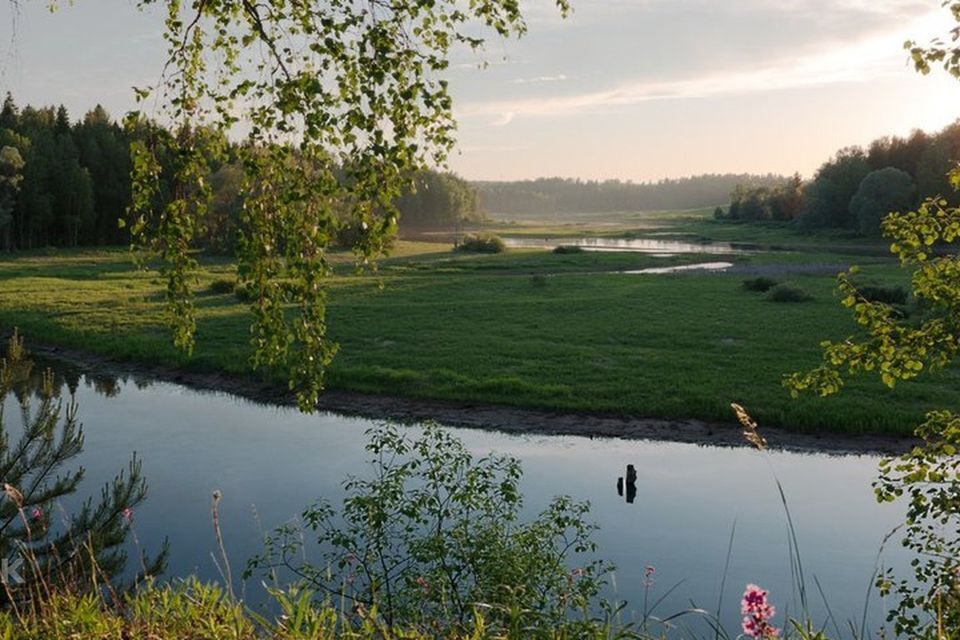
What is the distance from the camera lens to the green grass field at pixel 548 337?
29.5 metres

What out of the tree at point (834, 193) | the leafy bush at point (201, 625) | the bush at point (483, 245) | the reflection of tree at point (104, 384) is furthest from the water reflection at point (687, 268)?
the leafy bush at point (201, 625)

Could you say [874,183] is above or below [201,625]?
above

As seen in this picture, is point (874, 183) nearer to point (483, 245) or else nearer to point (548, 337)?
point (483, 245)

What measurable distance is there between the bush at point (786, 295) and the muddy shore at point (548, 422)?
2644 cm

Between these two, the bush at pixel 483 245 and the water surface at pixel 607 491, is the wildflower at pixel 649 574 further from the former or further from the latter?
the bush at pixel 483 245

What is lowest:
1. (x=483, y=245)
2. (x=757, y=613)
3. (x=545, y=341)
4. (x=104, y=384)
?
(x=104, y=384)

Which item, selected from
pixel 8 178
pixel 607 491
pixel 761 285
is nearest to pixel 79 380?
pixel 607 491

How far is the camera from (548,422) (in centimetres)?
2855

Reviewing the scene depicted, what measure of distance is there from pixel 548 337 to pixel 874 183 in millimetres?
80315

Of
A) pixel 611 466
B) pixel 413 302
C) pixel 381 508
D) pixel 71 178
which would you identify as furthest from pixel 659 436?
pixel 71 178

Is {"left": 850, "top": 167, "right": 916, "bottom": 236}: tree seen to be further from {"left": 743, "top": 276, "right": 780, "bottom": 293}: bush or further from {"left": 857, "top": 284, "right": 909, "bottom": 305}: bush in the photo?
{"left": 857, "top": 284, "right": 909, "bottom": 305}: bush

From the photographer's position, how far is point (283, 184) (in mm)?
7582

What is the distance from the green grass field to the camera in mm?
29500

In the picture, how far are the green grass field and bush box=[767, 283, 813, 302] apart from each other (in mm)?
630
